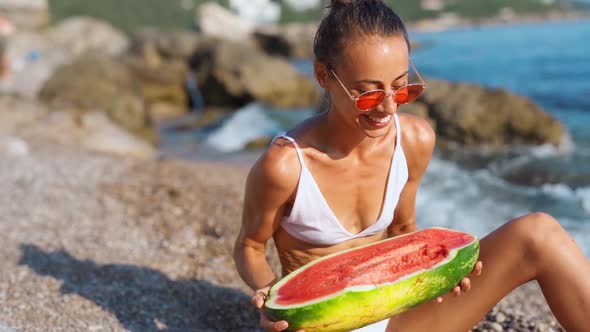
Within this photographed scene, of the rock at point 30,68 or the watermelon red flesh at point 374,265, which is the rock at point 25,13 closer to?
the rock at point 30,68

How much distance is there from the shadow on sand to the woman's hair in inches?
78.1

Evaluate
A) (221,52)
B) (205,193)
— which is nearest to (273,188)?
(205,193)

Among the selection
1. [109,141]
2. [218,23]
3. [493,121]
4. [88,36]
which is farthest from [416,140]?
[218,23]

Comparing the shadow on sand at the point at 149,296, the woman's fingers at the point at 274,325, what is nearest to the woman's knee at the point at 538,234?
the woman's fingers at the point at 274,325

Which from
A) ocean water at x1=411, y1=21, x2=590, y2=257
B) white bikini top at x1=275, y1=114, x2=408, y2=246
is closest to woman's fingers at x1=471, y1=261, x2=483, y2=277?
white bikini top at x1=275, y1=114, x2=408, y2=246

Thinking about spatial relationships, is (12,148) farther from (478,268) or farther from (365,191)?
(478,268)

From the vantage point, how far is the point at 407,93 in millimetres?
2842

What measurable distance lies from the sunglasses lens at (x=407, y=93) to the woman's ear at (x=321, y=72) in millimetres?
343

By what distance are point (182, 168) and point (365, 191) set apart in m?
7.10

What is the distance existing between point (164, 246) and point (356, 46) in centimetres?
350

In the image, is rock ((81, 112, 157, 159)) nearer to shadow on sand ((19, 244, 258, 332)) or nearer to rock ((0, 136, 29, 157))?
rock ((0, 136, 29, 157))

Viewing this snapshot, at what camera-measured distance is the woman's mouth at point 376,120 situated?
113 inches

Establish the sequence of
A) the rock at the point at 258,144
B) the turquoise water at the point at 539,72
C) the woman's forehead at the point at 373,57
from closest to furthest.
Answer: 1. the woman's forehead at the point at 373,57
2. the rock at the point at 258,144
3. the turquoise water at the point at 539,72

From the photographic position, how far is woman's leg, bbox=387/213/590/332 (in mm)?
3014
